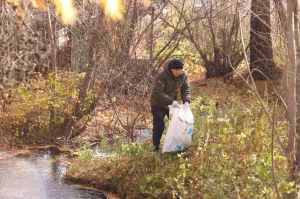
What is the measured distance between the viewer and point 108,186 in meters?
5.67

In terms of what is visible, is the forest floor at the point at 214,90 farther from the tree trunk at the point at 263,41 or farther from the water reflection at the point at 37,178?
the water reflection at the point at 37,178

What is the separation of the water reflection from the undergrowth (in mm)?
317

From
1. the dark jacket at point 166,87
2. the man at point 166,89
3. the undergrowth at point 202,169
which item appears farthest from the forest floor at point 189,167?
the dark jacket at point 166,87

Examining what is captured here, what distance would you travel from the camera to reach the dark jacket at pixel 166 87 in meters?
5.53

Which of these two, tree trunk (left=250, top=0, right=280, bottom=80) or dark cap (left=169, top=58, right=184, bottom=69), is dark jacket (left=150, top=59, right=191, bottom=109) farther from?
tree trunk (left=250, top=0, right=280, bottom=80)

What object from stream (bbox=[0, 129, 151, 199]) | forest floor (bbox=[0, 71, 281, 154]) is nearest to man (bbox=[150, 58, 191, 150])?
stream (bbox=[0, 129, 151, 199])

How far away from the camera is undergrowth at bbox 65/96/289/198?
12.8 ft

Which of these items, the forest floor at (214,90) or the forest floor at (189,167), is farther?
the forest floor at (214,90)

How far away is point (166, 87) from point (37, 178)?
111 inches

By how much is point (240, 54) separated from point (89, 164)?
9561 mm

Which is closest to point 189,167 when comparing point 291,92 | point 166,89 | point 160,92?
point 160,92

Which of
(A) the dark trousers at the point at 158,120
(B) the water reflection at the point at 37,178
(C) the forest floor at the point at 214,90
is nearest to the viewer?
(B) the water reflection at the point at 37,178

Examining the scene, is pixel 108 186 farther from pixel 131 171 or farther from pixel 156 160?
pixel 156 160

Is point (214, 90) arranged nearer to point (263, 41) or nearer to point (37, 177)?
point (263, 41)
